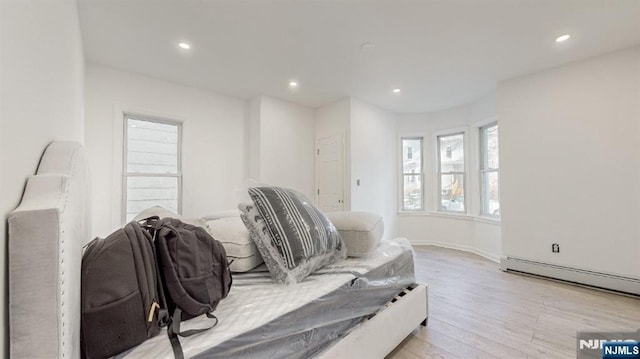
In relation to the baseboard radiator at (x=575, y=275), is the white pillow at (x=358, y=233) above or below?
above

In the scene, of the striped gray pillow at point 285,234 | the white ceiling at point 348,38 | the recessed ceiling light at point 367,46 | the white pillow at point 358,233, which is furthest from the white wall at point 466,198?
the striped gray pillow at point 285,234

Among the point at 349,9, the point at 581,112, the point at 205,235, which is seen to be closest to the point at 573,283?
the point at 581,112

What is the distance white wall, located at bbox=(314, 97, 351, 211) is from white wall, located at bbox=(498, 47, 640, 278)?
2.02 metres

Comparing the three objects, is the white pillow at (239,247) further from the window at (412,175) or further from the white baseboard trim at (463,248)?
the window at (412,175)

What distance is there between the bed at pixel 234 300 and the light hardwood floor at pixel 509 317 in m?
0.21

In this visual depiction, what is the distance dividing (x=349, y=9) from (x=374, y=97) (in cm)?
214

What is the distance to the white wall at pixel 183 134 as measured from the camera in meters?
2.94

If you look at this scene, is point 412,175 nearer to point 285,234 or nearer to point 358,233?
point 358,233

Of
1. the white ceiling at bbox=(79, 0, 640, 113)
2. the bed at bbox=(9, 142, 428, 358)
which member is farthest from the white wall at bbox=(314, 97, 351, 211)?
the bed at bbox=(9, 142, 428, 358)

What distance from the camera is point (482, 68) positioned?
3.07 m

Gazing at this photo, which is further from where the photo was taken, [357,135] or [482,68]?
[357,135]

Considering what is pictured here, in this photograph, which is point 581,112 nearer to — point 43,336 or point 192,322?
point 192,322

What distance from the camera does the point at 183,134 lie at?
3529mm

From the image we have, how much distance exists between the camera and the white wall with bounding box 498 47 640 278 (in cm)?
260
